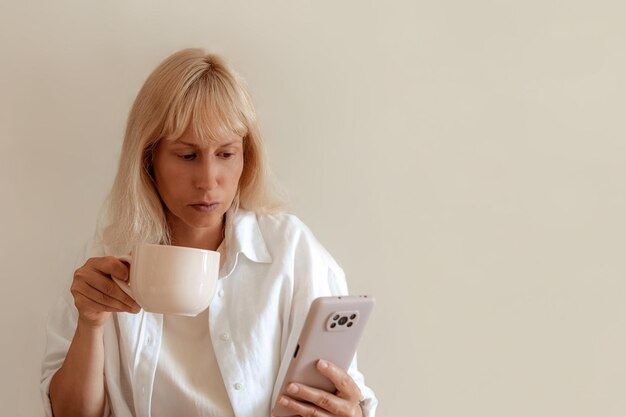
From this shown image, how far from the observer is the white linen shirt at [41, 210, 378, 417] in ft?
4.76

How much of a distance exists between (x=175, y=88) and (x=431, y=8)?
56 cm

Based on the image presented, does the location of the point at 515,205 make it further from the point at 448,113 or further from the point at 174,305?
the point at 174,305

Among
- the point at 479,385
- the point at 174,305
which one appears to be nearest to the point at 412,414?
the point at 479,385

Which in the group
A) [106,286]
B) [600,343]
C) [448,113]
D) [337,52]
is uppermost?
[337,52]

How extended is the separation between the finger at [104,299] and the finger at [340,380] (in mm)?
289

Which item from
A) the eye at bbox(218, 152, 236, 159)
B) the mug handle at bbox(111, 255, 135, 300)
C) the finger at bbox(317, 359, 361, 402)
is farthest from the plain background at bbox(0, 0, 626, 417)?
the mug handle at bbox(111, 255, 135, 300)

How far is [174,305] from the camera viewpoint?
1188mm

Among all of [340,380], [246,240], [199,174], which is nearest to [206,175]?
[199,174]

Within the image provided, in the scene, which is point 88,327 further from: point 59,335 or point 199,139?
point 199,139

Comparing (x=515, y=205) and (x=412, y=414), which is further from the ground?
(x=515, y=205)

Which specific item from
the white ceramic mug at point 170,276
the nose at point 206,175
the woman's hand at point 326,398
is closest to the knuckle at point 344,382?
the woman's hand at point 326,398

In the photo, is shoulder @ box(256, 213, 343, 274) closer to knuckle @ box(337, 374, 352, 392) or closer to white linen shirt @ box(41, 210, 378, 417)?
white linen shirt @ box(41, 210, 378, 417)

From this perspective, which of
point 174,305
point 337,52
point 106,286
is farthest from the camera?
point 337,52

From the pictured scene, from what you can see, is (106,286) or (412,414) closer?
(106,286)
